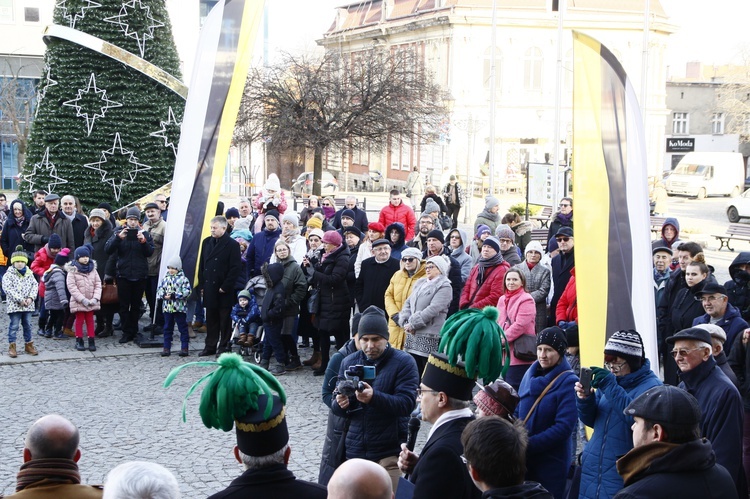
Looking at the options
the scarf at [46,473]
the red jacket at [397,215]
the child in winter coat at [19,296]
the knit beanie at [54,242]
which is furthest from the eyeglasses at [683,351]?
the red jacket at [397,215]

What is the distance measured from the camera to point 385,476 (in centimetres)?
349

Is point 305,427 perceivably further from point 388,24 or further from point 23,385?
point 388,24

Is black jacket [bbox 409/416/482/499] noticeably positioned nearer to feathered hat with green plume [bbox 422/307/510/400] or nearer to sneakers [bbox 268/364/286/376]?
feathered hat with green plume [bbox 422/307/510/400]

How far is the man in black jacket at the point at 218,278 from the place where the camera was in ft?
40.3

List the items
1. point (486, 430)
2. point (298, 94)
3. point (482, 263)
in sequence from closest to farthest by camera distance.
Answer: point (486, 430) < point (482, 263) < point (298, 94)

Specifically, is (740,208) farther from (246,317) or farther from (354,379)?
(354,379)

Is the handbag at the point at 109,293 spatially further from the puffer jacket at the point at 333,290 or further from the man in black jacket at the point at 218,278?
the puffer jacket at the point at 333,290

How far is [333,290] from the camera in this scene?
11.4m

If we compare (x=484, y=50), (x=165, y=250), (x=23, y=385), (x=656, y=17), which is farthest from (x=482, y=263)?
(x=656, y=17)

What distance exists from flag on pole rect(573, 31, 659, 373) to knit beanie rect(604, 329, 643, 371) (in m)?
1.16

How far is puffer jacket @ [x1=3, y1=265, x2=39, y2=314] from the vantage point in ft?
39.3

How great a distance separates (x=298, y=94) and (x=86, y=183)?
58.8 ft

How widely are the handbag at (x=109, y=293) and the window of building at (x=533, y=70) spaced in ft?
151

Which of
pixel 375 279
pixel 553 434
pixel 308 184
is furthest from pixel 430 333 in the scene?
pixel 308 184
